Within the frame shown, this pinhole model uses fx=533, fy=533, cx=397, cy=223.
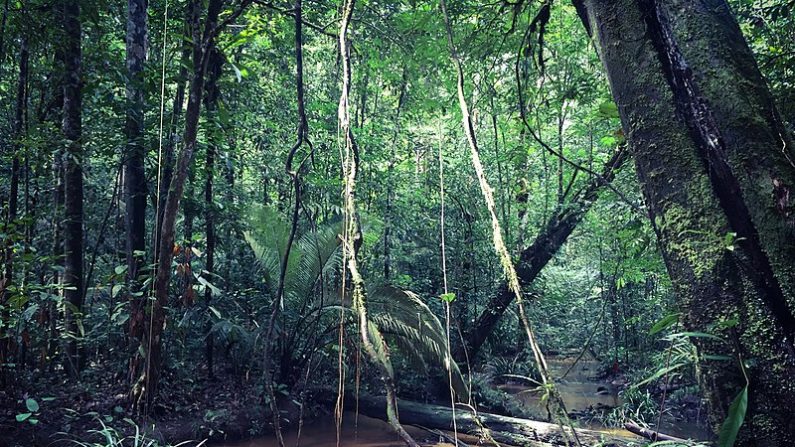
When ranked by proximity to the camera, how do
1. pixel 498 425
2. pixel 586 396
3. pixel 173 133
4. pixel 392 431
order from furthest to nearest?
1. pixel 586 396
2. pixel 392 431
3. pixel 498 425
4. pixel 173 133

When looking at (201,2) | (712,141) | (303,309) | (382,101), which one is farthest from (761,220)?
(382,101)

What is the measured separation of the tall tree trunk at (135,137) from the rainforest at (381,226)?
31mm

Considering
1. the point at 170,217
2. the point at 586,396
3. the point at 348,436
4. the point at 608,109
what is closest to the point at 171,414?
the point at 348,436

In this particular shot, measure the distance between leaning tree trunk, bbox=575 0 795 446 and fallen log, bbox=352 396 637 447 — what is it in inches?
136

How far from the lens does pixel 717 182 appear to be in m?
1.38

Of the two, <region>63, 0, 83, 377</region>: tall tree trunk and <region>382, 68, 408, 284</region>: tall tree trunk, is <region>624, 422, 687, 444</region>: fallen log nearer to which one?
<region>382, 68, 408, 284</region>: tall tree trunk

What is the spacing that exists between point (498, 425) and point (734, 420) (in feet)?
15.0

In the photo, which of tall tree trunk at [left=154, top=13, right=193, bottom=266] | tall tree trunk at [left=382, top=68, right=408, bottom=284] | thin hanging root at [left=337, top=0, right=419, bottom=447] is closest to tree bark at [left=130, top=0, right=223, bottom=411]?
tall tree trunk at [left=154, top=13, right=193, bottom=266]

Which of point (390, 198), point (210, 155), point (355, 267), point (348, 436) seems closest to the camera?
point (355, 267)

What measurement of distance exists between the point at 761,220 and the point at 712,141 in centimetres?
23

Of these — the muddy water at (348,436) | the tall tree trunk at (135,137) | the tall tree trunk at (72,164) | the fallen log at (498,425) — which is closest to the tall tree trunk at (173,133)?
the tall tree trunk at (135,137)

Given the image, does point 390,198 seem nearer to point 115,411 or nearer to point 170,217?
point 170,217

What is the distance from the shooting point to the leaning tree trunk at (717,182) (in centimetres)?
126

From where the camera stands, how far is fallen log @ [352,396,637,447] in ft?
16.1
